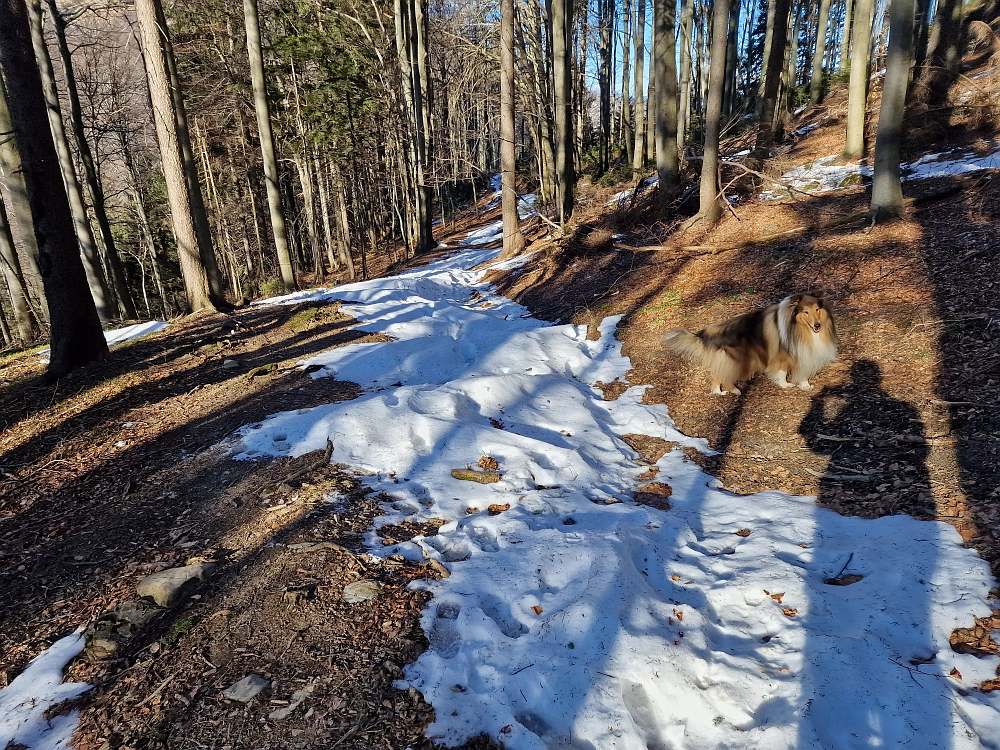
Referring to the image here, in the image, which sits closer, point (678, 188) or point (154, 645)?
point (154, 645)

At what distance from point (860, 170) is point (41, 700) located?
47.7 feet

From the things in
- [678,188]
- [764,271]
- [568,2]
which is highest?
[568,2]

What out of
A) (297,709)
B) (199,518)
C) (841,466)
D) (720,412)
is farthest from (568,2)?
(297,709)

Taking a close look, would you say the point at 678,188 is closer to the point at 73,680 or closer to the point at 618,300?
the point at 618,300

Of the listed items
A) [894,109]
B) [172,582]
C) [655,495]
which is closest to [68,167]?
[172,582]

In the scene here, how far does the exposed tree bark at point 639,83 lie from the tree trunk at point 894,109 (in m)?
12.4

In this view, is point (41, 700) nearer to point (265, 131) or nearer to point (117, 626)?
point (117, 626)

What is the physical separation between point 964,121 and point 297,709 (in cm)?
1599

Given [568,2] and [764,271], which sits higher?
[568,2]

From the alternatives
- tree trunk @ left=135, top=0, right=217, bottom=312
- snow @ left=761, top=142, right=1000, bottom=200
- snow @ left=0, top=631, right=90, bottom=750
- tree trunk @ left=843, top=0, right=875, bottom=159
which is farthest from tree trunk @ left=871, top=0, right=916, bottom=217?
tree trunk @ left=135, top=0, right=217, bottom=312

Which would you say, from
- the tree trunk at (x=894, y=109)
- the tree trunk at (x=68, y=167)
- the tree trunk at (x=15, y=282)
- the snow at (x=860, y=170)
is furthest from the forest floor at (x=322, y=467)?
the tree trunk at (x=15, y=282)

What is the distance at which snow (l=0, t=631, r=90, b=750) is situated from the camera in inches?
83.4

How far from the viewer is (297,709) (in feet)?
7.30

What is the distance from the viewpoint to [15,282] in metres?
12.0
